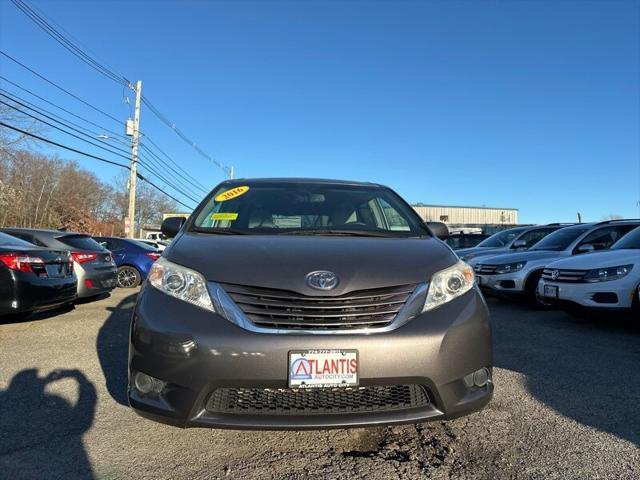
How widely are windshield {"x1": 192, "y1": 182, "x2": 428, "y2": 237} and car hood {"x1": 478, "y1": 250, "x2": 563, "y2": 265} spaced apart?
5277mm

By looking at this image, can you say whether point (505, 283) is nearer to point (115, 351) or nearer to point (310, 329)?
point (115, 351)

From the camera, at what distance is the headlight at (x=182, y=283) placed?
2521 mm

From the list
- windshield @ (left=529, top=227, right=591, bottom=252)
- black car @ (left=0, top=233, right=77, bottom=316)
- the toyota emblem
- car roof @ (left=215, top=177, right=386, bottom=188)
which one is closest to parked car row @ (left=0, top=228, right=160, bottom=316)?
black car @ (left=0, top=233, right=77, bottom=316)

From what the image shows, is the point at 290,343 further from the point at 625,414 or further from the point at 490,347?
the point at 625,414

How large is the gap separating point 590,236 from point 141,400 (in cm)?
856

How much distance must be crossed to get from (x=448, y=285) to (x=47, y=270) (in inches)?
213

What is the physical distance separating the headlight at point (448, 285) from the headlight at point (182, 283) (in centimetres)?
113

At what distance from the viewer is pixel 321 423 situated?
2.29 m

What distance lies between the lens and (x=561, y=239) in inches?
369

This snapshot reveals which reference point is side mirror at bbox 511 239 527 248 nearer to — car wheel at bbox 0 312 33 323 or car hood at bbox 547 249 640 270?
car hood at bbox 547 249 640 270

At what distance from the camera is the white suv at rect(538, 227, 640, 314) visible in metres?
5.91

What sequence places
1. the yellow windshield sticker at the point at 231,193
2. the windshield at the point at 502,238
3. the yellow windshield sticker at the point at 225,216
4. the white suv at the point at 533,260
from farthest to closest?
the windshield at the point at 502,238 < the white suv at the point at 533,260 < the yellow windshield sticker at the point at 231,193 < the yellow windshield sticker at the point at 225,216

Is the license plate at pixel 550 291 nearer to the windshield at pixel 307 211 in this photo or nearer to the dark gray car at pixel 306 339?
the windshield at pixel 307 211

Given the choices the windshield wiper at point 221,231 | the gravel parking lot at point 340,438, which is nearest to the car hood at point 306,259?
A: the windshield wiper at point 221,231
